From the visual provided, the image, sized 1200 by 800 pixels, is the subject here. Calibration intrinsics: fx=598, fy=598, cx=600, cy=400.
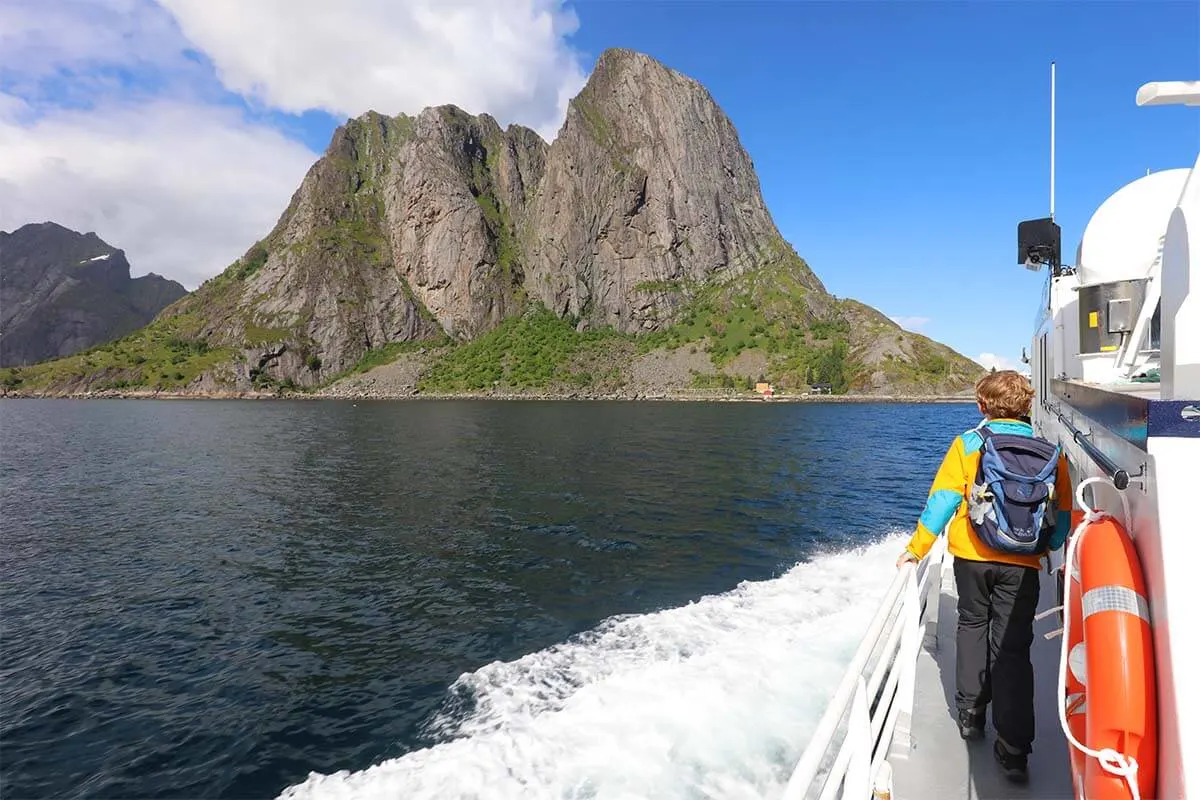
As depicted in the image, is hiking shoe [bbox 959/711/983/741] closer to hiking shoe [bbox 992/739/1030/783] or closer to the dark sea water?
hiking shoe [bbox 992/739/1030/783]

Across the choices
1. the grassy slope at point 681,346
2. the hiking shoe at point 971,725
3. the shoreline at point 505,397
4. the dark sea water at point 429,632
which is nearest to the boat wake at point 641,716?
the dark sea water at point 429,632

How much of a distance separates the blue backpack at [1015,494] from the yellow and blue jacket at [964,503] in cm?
10

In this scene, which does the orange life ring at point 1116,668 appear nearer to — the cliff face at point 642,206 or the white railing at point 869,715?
the white railing at point 869,715

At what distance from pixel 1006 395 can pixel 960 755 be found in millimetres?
2465

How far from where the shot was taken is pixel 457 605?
40.1 ft

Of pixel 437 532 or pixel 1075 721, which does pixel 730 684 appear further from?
pixel 437 532

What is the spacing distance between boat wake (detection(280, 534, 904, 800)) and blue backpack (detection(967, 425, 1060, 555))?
3.21 metres

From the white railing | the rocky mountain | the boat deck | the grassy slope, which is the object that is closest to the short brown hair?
the white railing

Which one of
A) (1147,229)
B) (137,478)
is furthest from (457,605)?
(137,478)

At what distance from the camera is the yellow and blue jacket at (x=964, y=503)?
3.81m

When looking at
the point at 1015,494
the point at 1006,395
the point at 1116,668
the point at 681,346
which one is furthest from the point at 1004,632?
the point at 681,346

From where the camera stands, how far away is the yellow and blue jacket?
3.81 metres

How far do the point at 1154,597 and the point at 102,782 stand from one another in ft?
33.6

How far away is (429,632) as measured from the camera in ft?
35.6
